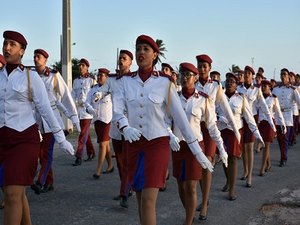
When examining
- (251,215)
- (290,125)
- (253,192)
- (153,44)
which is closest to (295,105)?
(290,125)

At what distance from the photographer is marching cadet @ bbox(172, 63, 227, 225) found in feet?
17.1

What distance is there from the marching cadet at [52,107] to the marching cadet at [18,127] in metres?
2.38

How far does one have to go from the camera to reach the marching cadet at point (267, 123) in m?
9.02

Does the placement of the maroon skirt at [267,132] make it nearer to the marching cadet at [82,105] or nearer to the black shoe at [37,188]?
the marching cadet at [82,105]

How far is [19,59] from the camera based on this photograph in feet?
14.7

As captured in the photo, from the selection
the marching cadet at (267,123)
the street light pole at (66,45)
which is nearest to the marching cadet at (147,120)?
the marching cadet at (267,123)

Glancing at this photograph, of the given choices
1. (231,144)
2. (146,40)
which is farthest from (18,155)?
(231,144)

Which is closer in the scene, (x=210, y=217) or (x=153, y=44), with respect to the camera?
(x=153, y=44)

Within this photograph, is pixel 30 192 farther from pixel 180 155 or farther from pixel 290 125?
pixel 290 125

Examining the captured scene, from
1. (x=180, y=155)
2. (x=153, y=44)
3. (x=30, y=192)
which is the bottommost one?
(x=30, y=192)

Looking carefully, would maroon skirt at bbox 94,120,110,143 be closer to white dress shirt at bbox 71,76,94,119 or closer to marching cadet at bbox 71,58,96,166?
marching cadet at bbox 71,58,96,166

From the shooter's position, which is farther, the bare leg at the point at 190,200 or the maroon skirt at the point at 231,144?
the maroon skirt at the point at 231,144

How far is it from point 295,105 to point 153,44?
28.4ft

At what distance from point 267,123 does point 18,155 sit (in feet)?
19.6
